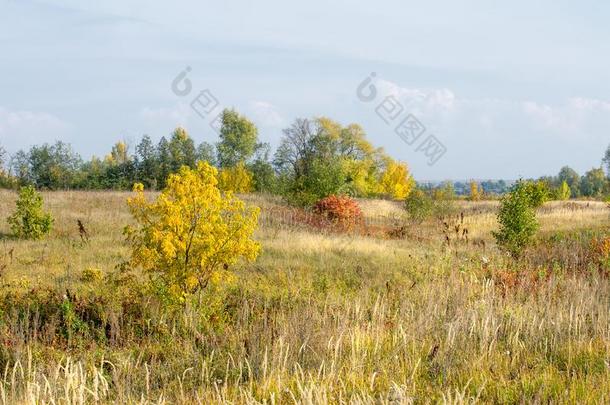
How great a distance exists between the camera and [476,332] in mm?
6633

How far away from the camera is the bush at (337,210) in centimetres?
2399

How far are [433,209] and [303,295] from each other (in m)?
20.2

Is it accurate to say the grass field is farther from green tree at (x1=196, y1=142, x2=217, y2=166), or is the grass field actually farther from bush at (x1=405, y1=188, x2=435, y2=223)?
green tree at (x1=196, y1=142, x2=217, y2=166)

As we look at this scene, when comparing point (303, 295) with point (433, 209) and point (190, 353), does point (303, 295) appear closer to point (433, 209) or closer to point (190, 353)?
point (190, 353)

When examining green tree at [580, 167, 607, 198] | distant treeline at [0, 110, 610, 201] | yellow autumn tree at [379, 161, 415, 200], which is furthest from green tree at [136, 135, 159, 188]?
green tree at [580, 167, 607, 198]

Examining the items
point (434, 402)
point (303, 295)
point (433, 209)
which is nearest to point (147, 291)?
point (303, 295)

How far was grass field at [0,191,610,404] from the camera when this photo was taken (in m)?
5.00

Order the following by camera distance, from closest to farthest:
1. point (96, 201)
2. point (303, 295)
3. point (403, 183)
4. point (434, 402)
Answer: point (434, 402)
point (303, 295)
point (96, 201)
point (403, 183)

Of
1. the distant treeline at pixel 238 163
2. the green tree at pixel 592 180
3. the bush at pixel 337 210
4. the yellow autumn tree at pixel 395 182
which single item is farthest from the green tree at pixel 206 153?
the green tree at pixel 592 180

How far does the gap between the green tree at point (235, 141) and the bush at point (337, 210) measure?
41774mm

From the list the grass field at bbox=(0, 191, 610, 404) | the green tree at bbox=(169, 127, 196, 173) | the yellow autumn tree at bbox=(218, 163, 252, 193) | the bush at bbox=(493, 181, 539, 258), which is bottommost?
the grass field at bbox=(0, 191, 610, 404)

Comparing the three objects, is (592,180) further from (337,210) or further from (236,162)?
(337,210)

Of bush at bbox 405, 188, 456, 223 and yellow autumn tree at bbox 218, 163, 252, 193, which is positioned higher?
yellow autumn tree at bbox 218, 163, 252, 193

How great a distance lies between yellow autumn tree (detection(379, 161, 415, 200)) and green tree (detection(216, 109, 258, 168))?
1727cm
